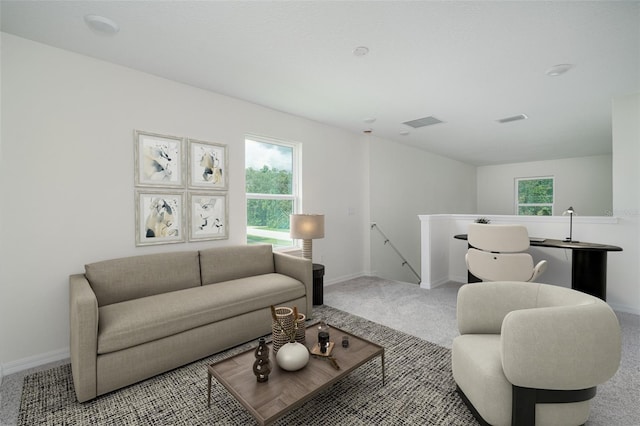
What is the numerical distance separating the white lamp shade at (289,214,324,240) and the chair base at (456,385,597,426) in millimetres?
2554

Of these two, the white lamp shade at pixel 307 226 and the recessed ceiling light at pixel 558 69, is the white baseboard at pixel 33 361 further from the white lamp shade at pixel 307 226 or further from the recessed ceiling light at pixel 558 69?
the recessed ceiling light at pixel 558 69

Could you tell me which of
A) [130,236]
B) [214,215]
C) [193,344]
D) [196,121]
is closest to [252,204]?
[214,215]

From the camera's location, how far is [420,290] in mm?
4254

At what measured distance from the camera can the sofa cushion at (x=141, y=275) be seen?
2.45 meters

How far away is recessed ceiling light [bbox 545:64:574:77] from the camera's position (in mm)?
2680

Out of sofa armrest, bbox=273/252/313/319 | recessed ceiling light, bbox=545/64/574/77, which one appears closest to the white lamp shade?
sofa armrest, bbox=273/252/313/319

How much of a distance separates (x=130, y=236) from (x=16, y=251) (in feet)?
2.53

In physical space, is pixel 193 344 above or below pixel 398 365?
above

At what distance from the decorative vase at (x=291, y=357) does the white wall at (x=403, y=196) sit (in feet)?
12.2

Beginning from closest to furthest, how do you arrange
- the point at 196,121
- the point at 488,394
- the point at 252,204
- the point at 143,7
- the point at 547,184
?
the point at 488,394 < the point at 143,7 < the point at 196,121 < the point at 252,204 < the point at 547,184

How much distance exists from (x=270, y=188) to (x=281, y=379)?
2809 millimetres

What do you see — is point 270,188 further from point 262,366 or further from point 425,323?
point 262,366

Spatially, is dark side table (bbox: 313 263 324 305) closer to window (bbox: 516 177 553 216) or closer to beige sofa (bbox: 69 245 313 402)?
beige sofa (bbox: 69 245 313 402)

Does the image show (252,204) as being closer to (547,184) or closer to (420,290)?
(420,290)
